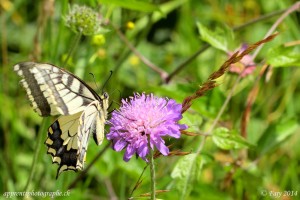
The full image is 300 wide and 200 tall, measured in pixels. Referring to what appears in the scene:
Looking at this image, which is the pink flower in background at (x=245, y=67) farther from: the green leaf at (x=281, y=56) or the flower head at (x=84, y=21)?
the flower head at (x=84, y=21)

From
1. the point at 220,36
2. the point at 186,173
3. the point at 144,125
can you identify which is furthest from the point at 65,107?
the point at 220,36

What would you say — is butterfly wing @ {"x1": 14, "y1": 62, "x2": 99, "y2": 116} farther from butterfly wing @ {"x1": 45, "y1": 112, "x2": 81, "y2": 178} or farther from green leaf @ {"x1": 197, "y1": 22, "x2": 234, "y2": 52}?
green leaf @ {"x1": 197, "y1": 22, "x2": 234, "y2": 52}

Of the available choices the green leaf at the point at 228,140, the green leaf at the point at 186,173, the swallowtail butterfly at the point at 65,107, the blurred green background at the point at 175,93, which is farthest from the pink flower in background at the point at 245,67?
the swallowtail butterfly at the point at 65,107

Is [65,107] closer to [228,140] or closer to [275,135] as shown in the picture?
[228,140]

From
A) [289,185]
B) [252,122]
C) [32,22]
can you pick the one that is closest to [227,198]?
[289,185]

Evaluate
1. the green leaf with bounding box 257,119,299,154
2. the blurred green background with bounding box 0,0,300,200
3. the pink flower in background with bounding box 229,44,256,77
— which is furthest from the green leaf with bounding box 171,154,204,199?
the green leaf with bounding box 257,119,299,154

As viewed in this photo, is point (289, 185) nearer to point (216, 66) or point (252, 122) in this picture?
point (252, 122)
